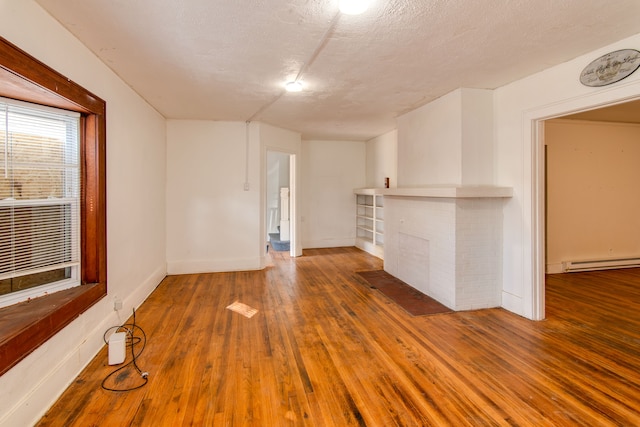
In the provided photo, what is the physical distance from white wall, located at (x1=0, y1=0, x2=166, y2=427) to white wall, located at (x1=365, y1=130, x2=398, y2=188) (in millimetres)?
3964

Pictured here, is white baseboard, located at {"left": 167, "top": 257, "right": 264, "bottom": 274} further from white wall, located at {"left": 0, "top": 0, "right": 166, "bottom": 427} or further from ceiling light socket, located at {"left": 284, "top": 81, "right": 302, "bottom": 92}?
ceiling light socket, located at {"left": 284, "top": 81, "right": 302, "bottom": 92}

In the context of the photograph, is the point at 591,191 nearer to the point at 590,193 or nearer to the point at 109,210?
the point at 590,193

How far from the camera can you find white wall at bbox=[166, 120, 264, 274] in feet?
16.4

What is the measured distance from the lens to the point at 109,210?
109 inches

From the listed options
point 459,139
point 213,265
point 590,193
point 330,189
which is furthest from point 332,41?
point 590,193

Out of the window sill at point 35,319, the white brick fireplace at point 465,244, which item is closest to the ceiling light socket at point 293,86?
the white brick fireplace at point 465,244

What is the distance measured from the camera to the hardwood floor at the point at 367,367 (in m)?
1.84

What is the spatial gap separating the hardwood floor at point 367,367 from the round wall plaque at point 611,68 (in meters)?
2.12

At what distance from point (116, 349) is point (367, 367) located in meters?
1.87

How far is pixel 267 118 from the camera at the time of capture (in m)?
4.92

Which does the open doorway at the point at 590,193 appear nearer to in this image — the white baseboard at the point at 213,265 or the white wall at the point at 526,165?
the white wall at the point at 526,165

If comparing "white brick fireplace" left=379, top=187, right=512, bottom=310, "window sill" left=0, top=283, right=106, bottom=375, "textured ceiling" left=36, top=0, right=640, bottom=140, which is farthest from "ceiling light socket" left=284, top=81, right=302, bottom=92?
"window sill" left=0, top=283, right=106, bottom=375

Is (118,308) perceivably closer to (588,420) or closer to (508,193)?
(588,420)

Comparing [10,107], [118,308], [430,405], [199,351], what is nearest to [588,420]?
[430,405]
